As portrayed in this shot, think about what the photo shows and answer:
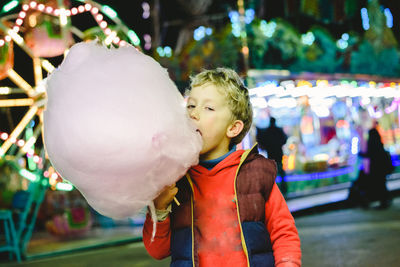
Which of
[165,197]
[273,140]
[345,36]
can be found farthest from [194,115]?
[345,36]

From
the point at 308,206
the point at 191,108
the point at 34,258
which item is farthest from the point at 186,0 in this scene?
the point at 191,108

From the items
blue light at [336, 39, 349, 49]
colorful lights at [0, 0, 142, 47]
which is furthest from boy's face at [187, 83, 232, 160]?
blue light at [336, 39, 349, 49]

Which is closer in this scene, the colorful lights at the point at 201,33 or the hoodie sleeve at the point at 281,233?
the hoodie sleeve at the point at 281,233

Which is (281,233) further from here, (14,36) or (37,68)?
(37,68)

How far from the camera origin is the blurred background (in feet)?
23.7

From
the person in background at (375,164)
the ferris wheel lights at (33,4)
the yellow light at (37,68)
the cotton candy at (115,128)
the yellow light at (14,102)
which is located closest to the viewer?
the cotton candy at (115,128)

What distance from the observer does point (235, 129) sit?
195cm

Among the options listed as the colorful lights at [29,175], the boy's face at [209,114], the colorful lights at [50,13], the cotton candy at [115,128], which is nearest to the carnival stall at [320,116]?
the colorful lights at [50,13]

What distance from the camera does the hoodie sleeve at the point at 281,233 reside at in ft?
5.99

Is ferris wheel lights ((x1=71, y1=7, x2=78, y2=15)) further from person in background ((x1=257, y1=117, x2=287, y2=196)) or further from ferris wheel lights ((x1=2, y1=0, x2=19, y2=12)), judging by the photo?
person in background ((x1=257, y1=117, x2=287, y2=196))

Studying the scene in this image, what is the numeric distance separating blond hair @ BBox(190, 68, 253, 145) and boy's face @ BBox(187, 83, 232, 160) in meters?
0.02

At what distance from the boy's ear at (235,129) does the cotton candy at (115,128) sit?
0.37 m

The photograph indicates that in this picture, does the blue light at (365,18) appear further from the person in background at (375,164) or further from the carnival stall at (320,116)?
the person in background at (375,164)

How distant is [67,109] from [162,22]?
10.5m
